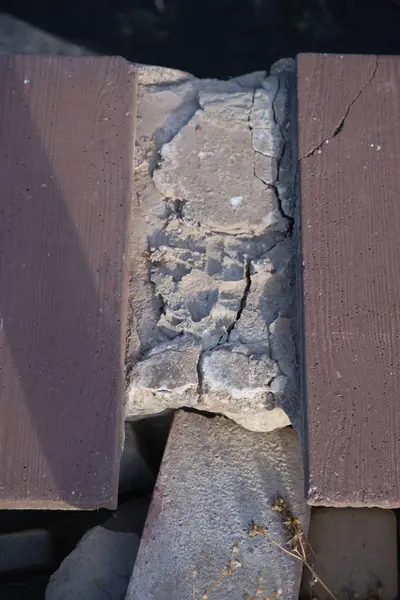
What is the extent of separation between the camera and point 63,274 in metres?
2.08

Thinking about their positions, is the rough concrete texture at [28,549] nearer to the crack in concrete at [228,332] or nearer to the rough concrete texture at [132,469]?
the rough concrete texture at [132,469]

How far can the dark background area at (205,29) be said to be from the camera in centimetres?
335

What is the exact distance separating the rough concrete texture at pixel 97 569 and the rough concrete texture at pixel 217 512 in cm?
18

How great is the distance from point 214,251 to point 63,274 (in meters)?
0.49

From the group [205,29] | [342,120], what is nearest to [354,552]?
[342,120]

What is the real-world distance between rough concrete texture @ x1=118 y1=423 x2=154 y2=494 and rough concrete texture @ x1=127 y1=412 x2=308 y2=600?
0.24 meters

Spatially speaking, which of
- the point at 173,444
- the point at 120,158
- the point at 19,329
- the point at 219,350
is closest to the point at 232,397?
the point at 219,350

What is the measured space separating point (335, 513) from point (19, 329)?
118 cm

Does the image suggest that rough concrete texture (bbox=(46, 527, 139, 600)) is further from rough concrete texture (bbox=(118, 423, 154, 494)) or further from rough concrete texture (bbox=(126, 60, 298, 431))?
rough concrete texture (bbox=(126, 60, 298, 431))

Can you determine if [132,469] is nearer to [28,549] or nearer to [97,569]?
A: [97,569]

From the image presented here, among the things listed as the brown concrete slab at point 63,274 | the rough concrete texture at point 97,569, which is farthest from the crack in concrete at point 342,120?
the rough concrete texture at point 97,569

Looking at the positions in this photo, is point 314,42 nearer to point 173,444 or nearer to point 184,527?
point 173,444

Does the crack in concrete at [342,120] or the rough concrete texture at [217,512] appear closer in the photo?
the rough concrete texture at [217,512]

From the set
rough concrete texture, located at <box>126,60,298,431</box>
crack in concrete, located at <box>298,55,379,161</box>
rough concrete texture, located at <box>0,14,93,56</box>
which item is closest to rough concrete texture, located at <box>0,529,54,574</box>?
rough concrete texture, located at <box>126,60,298,431</box>
